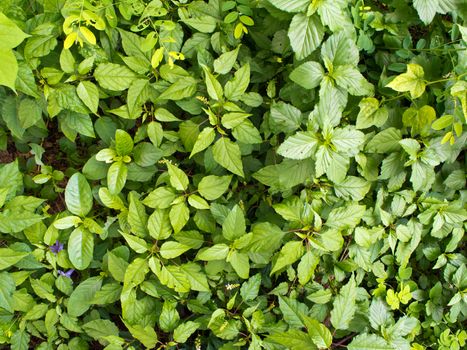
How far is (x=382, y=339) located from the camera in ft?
6.40

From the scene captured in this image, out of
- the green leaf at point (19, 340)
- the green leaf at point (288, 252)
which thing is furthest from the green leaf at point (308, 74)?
the green leaf at point (19, 340)

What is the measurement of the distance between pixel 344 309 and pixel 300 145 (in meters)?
0.81

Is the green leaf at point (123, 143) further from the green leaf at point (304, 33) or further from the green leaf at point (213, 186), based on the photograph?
the green leaf at point (304, 33)

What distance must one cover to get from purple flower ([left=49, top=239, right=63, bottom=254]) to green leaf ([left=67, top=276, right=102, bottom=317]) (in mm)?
201

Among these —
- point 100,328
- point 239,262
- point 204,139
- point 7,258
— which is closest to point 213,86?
point 204,139

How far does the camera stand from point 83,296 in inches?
85.1

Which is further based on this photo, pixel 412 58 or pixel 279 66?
pixel 279 66

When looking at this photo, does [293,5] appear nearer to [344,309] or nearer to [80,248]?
[344,309]

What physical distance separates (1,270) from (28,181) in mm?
457

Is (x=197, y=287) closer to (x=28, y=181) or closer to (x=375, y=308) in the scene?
(x=375, y=308)

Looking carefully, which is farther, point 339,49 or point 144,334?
point 144,334

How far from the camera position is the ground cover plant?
1.82 metres

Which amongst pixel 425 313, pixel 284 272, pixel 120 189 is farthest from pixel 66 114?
pixel 425 313

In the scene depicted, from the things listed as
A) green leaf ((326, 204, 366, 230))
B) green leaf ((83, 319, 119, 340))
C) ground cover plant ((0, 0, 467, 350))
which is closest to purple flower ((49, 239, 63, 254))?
ground cover plant ((0, 0, 467, 350))
